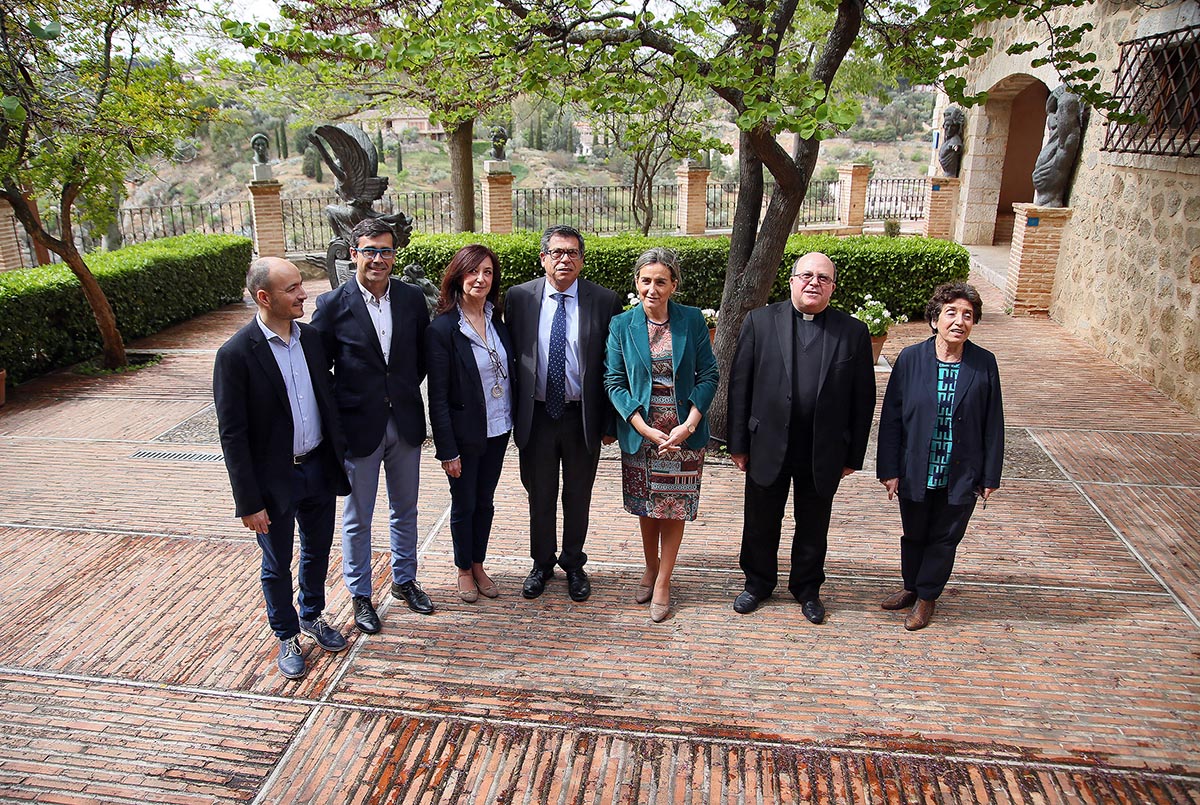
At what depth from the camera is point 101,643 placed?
3783mm

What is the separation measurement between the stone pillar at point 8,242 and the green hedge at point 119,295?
104 inches

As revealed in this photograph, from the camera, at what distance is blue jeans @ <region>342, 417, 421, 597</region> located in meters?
3.66

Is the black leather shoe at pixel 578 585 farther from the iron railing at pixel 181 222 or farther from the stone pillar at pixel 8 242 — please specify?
the stone pillar at pixel 8 242

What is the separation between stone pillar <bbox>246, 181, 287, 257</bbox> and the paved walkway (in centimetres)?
1083

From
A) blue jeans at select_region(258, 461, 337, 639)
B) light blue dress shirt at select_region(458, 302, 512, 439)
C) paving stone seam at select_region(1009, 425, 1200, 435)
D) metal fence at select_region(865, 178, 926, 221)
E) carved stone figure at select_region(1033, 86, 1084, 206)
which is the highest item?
carved stone figure at select_region(1033, 86, 1084, 206)

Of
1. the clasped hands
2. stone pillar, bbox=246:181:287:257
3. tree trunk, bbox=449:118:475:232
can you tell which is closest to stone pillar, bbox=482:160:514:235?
tree trunk, bbox=449:118:475:232

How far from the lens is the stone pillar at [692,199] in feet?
59.0

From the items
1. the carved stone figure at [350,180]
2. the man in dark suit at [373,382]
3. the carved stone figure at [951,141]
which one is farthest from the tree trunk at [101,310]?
the carved stone figure at [951,141]

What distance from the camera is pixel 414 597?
4.02 m

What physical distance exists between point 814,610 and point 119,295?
926 centimetres

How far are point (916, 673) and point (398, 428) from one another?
2481mm

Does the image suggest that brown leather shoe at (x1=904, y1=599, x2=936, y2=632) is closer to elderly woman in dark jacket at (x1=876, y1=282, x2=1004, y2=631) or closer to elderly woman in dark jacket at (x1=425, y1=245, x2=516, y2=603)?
elderly woman in dark jacket at (x1=876, y1=282, x2=1004, y2=631)

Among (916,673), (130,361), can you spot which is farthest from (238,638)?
(130,361)

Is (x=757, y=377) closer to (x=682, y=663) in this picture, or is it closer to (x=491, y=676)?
(x=682, y=663)
